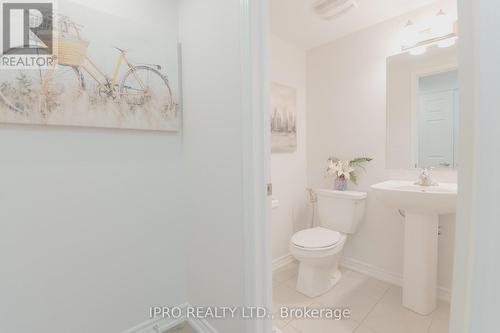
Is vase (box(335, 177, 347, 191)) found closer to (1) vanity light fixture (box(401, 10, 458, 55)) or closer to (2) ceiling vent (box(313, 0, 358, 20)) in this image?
(1) vanity light fixture (box(401, 10, 458, 55))

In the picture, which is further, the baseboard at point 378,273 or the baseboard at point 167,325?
the baseboard at point 378,273

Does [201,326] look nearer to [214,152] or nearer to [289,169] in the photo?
[214,152]

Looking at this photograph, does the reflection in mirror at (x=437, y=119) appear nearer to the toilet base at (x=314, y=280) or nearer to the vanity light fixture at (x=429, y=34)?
the vanity light fixture at (x=429, y=34)

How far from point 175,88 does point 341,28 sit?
1.56 meters

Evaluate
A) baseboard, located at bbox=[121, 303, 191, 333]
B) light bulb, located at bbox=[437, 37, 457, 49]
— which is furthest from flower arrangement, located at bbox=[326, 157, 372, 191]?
baseboard, located at bbox=[121, 303, 191, 333]

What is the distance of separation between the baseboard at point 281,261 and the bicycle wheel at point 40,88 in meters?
1.97

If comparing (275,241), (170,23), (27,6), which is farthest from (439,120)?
(27,6)

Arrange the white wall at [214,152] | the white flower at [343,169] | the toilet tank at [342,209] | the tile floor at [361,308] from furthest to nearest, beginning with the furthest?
the white flower at [343,169], the toilet tank at [342,209], the tile floor at [361,308], the white wall at [214,152]

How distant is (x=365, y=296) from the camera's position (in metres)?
1.76

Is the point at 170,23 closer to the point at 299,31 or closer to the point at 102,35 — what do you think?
the point at 102,35

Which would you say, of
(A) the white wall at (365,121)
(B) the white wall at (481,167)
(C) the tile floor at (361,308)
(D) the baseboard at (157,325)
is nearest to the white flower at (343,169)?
(A) the white wall at (365,121)

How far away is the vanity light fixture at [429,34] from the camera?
1.58 metres

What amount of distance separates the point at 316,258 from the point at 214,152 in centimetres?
108

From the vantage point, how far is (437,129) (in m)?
1.72
